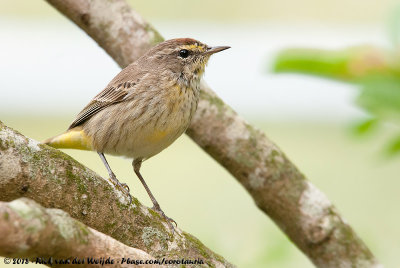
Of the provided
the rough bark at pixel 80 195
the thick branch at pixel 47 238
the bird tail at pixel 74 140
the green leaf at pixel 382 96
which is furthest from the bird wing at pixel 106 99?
the thick branch at pixel 47 238

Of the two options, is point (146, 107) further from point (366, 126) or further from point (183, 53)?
point (366, 126)

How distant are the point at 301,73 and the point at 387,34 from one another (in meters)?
0.59

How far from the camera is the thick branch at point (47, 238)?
7.78 feet

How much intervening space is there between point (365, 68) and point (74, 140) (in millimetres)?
2304

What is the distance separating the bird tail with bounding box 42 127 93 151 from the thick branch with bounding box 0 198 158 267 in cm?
234

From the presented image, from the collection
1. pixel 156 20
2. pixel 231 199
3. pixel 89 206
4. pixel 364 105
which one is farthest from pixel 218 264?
pixel 156 20

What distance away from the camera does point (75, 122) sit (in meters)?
5.32

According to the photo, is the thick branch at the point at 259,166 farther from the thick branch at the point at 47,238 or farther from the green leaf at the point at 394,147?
the thick branch at the point at 47,238

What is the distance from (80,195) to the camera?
128 inches

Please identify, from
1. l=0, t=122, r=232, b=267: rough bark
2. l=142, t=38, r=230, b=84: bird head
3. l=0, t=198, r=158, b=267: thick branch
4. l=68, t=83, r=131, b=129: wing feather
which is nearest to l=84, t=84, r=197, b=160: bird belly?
l=68, t=83, r=131, b=129: wing feather

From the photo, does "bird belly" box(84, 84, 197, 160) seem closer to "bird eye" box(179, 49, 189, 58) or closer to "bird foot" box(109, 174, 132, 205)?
"bird foot" box(109, 174, 132, 205)

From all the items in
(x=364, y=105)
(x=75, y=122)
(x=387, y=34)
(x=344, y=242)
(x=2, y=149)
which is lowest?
(x=2, y=149)

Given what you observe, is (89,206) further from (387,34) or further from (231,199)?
(231,199)

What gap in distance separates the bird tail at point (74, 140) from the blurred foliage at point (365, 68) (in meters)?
1.64
